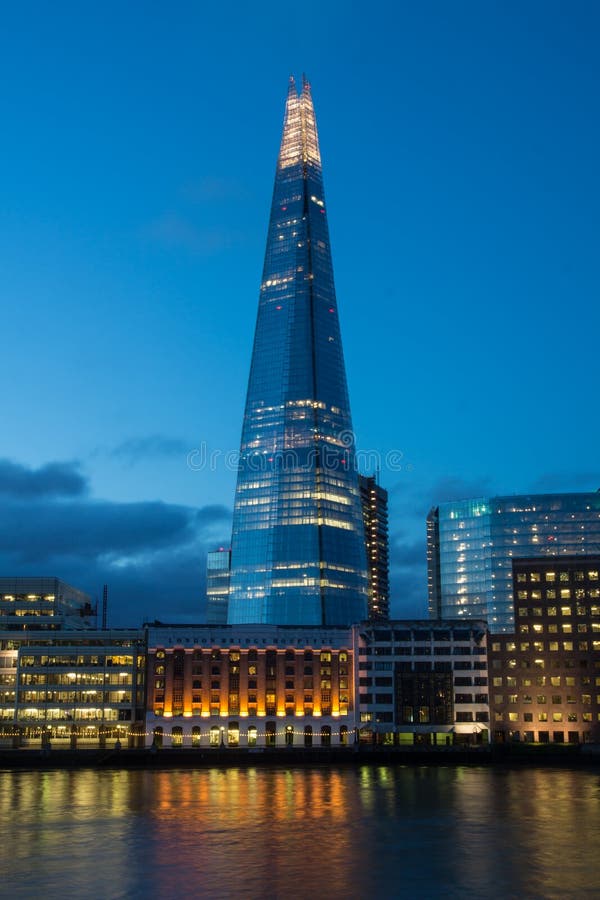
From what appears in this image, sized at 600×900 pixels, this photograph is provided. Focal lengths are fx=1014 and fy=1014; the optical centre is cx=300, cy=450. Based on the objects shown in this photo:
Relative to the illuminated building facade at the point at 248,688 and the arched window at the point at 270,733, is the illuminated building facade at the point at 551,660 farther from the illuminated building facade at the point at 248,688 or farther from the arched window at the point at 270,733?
the arched window at the point at 270,733

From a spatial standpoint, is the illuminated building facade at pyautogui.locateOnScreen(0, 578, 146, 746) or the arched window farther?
the illuminated building facade at pyautogui.locateOnScreen(0, 578, 146, 746)

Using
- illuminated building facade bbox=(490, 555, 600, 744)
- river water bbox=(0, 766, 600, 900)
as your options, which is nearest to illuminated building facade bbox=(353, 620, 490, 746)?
illuminated building facade bbox=(490, 555, 600, 744)

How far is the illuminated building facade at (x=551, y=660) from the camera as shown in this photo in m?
182

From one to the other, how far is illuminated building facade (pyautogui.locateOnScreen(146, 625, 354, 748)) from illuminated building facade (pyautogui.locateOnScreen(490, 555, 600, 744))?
28490mm

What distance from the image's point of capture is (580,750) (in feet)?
551

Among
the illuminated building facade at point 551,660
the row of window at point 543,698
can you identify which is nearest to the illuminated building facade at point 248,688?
the row of window at point 543,698

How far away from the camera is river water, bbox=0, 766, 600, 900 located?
221 ft

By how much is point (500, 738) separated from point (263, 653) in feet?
148

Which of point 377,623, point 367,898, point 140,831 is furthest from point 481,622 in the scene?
point 367,898

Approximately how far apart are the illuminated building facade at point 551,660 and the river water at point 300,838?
2134 inches

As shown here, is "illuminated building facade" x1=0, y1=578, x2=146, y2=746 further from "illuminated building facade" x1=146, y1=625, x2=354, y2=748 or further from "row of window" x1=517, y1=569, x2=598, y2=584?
"row of window" x1=517, y1=569, x2=598, y2=584

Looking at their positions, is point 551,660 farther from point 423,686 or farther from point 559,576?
point 423,686

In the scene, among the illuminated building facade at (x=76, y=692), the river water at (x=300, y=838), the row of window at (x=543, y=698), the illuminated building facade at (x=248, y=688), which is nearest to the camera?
the river water at (x=300, y=838)

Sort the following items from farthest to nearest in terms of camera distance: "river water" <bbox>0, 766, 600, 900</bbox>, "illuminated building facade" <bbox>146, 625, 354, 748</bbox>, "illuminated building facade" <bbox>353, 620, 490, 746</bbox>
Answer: "illuminated building facade" <bbox>146, 625, 354, 748</bbox> < "illuminated building facade" <bbox>353, 620, 490, 746</bbox> < "river water" <bbox>0, 766, 600, 900</bbox>
